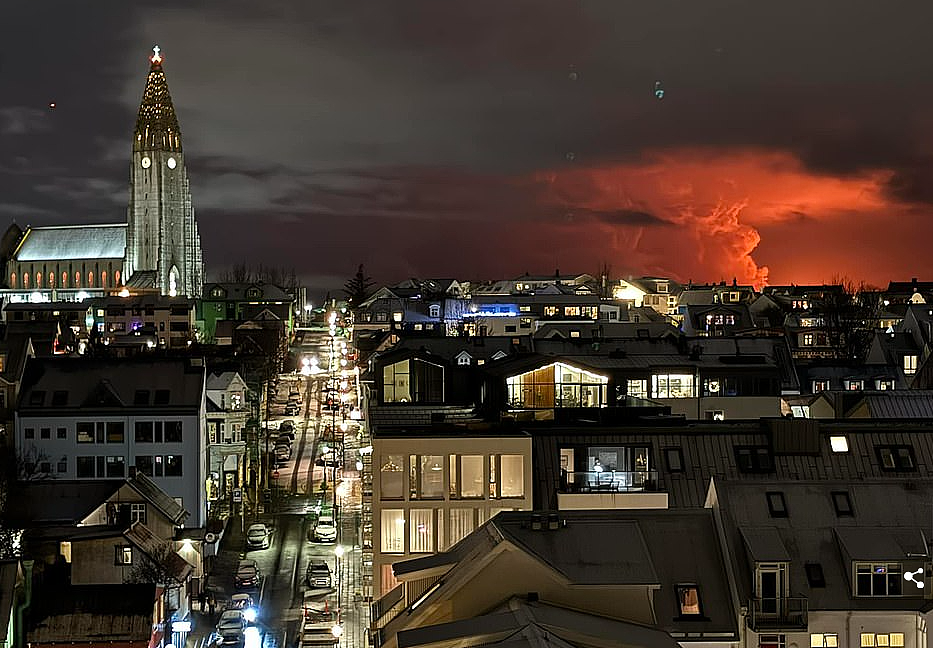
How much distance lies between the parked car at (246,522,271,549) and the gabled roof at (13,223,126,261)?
13074 cm

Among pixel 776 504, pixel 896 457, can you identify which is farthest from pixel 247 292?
pixel 776 504

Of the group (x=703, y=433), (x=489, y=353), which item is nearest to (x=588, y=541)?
(x=703, y=433)

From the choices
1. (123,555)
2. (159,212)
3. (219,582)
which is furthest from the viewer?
(159,212)

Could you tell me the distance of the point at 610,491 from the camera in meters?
24.8

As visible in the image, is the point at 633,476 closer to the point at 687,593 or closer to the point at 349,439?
the point at 687,593

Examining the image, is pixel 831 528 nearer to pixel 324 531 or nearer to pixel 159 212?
pixel 324 531

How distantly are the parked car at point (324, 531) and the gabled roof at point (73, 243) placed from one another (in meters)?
130

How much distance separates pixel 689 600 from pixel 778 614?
1320 mm

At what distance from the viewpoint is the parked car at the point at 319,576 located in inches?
1606

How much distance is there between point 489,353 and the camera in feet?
176

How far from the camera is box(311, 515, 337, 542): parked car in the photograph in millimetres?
48344

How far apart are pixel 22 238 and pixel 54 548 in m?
158

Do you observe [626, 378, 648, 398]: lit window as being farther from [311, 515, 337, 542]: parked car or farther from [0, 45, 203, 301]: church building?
[0, 45, 203, 301]: church building

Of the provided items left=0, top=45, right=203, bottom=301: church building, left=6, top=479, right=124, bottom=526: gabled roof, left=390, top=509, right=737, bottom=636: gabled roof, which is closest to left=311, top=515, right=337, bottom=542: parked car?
left=6, top=479, right=124, bottom=526: gabled roof
